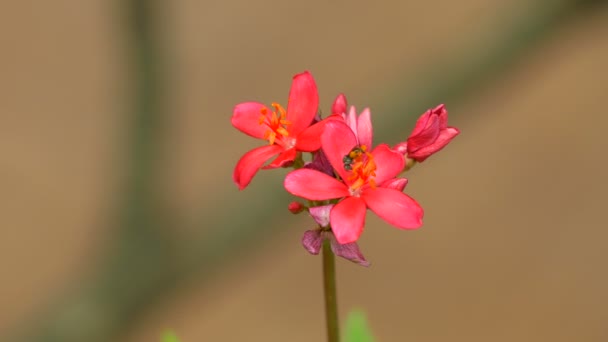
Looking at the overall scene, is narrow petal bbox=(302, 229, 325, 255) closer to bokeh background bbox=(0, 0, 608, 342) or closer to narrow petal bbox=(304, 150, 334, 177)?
narrow petal bbox=(304, 150, 334, 177)

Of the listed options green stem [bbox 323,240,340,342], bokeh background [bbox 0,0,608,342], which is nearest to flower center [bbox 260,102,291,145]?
green stem [bbox 323,240,340,342]

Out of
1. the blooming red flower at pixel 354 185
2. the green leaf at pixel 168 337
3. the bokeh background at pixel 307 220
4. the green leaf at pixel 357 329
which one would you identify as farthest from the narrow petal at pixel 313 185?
the bokeh background at pixel 307 220

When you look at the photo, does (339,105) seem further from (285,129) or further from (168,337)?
(168,337)

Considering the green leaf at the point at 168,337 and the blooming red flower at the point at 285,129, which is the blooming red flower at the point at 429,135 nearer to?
the blooming red flower at the point at 285,129

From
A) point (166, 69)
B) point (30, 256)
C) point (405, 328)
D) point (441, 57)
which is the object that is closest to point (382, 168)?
point (166, 69)

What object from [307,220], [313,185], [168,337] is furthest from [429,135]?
[307,220]

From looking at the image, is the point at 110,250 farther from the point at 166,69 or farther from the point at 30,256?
the point at 30,256
